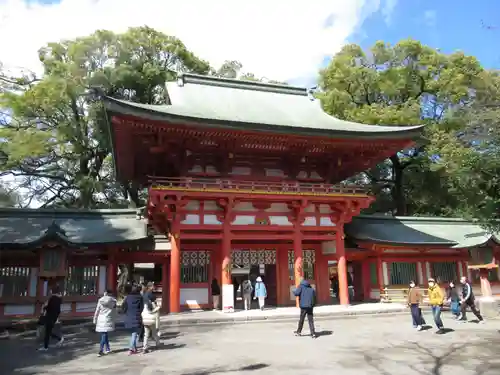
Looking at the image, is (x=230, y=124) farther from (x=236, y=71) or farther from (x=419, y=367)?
(x=236, y=71)

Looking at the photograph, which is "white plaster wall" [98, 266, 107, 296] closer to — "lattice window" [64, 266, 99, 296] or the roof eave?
"lattice window" [64, 266, 99, 296]

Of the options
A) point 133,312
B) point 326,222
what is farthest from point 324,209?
point 133,312

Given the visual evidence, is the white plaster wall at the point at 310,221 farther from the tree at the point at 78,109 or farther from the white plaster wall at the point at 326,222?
the tree at the point at 78,109

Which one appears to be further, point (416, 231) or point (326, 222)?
point (416, 231)

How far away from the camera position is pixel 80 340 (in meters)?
12.3

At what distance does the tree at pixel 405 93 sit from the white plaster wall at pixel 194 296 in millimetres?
19698

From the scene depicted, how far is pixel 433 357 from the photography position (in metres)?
8.92

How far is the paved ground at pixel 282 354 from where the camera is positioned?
8.12m

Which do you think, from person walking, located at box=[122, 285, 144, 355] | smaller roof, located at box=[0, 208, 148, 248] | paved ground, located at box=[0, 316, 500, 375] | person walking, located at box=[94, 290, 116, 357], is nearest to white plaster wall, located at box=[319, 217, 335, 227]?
paved ground, located at box=[0, 316, 500, 375]

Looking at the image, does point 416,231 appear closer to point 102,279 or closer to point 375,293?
point 375,293

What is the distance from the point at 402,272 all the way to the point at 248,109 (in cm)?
1217

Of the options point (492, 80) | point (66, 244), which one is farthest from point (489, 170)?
point (492, 80)

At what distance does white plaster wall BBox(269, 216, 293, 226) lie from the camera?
18469 millimetres

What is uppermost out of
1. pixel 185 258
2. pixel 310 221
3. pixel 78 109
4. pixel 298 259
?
pixel 78 109
